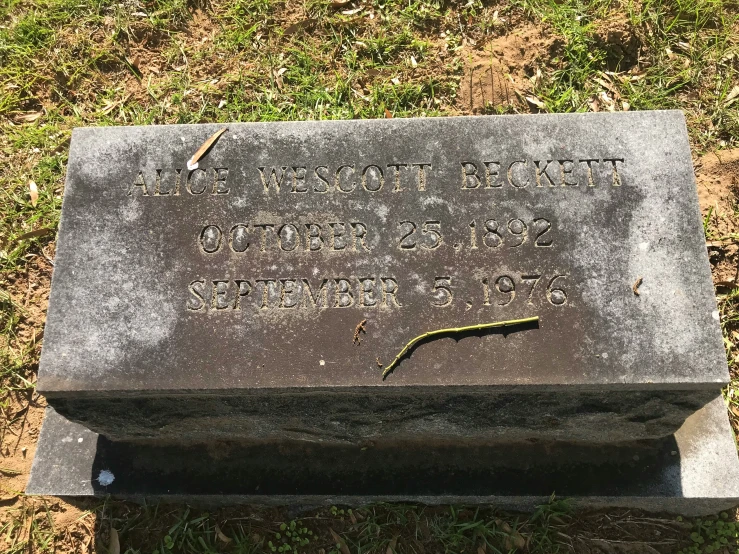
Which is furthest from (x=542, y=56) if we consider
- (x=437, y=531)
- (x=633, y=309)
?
(x=437, y=531)

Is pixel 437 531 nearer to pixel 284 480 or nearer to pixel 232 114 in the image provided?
pixel 284 480

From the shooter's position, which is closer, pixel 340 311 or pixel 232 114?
pixel 340 311

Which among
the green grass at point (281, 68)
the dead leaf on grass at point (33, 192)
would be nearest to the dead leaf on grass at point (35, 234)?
the green grass at point (281, 68)

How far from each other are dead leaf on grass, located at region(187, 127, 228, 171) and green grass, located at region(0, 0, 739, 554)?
4.62 feet

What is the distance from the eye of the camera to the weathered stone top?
2.14 m

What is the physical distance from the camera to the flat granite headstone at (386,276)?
2145 mm

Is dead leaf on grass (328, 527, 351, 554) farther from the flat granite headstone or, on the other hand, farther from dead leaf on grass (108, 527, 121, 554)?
dead leaf on grass (108, 527, 121, 554)

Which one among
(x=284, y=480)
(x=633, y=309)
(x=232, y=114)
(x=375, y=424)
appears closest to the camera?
(x=633, y=309)

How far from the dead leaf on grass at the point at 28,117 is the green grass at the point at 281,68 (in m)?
0.02

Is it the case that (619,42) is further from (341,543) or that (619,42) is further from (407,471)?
(341,543)

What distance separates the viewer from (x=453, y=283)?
2221 millimetres

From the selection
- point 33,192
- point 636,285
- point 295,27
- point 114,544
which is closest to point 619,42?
point 295,27

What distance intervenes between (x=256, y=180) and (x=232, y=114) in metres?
1.68

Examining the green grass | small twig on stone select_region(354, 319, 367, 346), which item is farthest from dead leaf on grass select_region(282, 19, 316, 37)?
small twig on stone select_region(354, 319, 367, 346)
